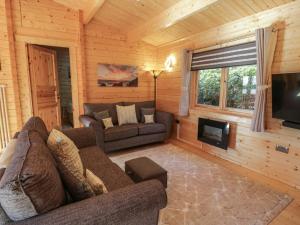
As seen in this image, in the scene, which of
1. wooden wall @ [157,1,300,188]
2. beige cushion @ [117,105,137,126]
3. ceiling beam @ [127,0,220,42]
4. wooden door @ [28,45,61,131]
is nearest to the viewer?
wooden wall @ [157,1,300,188]

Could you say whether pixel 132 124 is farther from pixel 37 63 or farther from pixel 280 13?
pixel 280 13

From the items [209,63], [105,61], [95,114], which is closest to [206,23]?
[209,63]

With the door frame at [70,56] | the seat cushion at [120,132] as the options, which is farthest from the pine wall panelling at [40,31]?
the seat cushion at [120,132]

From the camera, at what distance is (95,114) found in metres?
3.60

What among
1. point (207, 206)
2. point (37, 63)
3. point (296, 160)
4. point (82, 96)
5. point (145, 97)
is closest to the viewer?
point (207, 206)

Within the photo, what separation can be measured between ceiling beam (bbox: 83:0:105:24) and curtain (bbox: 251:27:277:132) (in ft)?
8.04

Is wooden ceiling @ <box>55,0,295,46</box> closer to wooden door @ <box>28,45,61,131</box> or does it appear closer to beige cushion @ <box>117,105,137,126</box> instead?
→ wooden door @ <box>28,45,61,131</box>

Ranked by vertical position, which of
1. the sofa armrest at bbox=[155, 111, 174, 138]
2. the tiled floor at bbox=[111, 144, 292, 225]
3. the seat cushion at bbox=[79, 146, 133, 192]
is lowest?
the tiled floor at bbox=[111, 144, 292, 225]

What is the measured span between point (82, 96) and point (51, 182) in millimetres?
3342

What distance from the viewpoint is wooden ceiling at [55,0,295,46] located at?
2574mm

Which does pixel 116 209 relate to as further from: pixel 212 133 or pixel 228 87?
pixel 228 87

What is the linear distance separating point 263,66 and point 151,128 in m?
2.17

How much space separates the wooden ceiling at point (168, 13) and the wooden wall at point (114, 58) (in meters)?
0.24

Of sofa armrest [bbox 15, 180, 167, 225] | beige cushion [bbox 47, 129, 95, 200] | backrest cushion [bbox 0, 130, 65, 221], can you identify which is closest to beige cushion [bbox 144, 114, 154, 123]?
beige cushion [bbox 47, 129, 95, 200]
